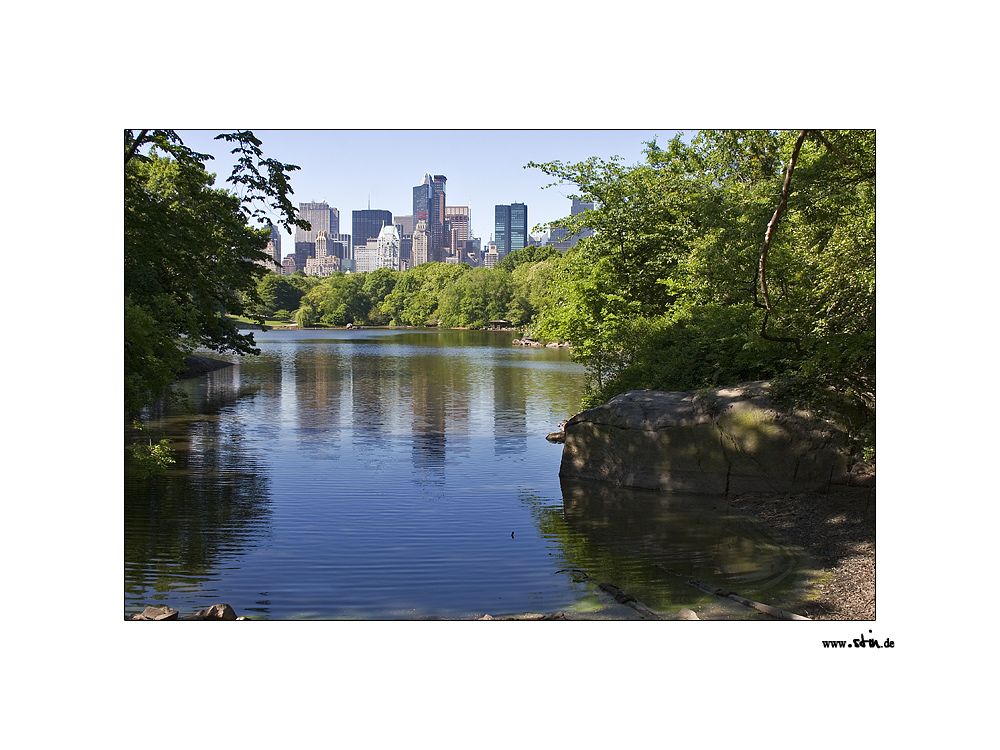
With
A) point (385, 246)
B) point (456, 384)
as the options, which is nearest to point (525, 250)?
point (385, 246)

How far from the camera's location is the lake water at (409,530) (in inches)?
324

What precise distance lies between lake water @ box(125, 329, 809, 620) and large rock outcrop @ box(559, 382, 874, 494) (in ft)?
1.37

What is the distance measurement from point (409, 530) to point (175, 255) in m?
6.51

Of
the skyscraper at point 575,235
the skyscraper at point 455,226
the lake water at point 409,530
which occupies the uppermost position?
the skyscraper at point 455,226

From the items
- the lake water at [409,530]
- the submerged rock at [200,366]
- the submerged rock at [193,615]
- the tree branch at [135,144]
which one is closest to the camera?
the submerged rock at [193,615]

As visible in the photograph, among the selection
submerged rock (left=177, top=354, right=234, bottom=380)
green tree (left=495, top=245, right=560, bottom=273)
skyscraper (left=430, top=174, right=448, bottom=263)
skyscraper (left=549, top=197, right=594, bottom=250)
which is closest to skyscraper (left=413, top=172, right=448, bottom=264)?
skyscraper (left=430, top=174, right=448, bottom=263)

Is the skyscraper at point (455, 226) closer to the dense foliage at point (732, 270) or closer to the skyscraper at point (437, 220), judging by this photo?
the skyscraper at point (437, 220)

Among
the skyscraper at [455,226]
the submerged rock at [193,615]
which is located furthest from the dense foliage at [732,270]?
the skyscraper at [455,226]

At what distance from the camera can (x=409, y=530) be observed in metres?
10.8

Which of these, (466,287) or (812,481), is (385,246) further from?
(812,481)

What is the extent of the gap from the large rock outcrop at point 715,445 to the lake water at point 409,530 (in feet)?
1.37

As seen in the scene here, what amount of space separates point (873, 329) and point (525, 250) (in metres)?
82.4

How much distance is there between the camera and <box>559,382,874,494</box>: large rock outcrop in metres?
11.4

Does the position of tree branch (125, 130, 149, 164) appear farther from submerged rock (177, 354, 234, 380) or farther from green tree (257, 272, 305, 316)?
green tree (257, 272, 305, 316)
